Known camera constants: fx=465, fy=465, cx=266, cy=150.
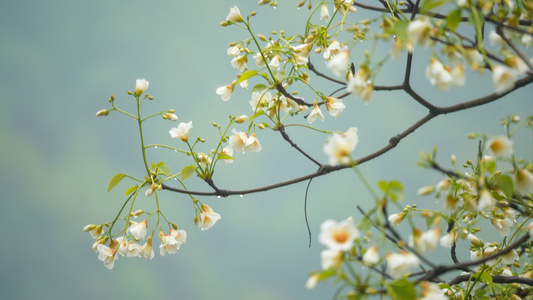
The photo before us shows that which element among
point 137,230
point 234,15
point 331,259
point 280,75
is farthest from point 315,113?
point 331,259

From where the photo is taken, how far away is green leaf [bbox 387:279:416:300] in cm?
43

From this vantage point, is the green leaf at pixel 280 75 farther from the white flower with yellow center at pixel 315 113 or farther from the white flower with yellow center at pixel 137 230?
the white flower with yellow center at pixel 137 230

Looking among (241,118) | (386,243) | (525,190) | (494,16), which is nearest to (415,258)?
(386,243)

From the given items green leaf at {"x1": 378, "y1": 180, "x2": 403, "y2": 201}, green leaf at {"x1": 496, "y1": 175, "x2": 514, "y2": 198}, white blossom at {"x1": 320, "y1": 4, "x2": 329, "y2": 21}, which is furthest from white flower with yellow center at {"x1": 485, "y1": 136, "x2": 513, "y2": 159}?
white blossom at {"x1": 320, "y1": 4, "x2": 329, "y2": 21}

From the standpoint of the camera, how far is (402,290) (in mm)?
432

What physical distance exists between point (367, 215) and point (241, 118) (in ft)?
1.53

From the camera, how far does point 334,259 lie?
44cm

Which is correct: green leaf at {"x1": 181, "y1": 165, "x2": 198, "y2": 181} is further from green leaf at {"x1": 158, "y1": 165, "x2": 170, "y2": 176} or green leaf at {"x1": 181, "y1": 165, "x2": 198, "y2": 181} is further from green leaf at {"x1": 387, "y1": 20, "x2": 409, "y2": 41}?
green leaf at {"x1": 387, "y1": 20, "x2": 409, "y2": 41}

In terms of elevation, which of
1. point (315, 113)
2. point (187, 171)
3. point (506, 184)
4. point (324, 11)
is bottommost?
point (506, 184)

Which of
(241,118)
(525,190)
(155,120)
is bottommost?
(525,190)

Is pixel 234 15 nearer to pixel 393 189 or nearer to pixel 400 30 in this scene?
pixel 400 30

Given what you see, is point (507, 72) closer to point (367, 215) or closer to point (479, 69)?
point (479, 69)

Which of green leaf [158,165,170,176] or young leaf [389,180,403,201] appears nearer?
young leaf [389,180,403,201]

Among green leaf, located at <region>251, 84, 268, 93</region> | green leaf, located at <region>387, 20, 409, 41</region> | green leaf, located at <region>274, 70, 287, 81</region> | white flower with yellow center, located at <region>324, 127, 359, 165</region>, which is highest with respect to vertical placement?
green leaf, located at <region>274, 70, 287, 81</region>
